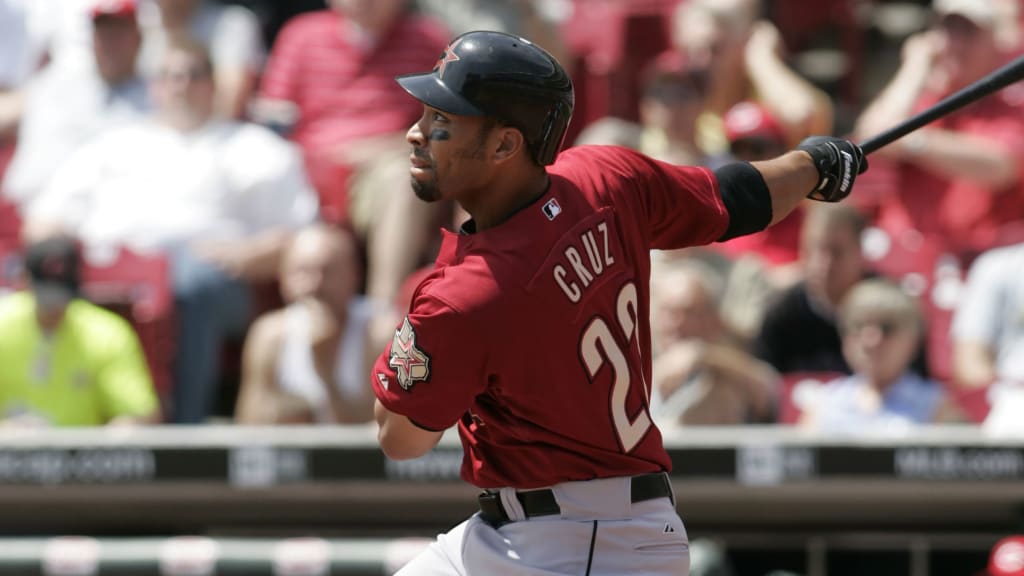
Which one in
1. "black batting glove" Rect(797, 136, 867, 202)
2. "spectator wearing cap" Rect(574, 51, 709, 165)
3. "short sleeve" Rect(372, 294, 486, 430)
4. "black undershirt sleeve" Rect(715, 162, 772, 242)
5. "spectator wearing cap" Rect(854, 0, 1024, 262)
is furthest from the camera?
"spectator wearing cap" Rect(574, 51, 709, 165)

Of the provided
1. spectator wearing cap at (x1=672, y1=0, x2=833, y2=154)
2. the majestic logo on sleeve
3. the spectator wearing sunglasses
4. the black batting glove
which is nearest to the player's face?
the majestic logo on sleeve

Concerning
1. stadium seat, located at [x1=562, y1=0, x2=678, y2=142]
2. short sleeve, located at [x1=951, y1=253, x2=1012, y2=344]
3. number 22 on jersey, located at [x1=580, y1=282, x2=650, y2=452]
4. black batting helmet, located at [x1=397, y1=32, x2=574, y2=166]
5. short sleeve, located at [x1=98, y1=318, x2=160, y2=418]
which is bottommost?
short sleeve, located at [x1=98, y1=318, x2=160, y2=418]

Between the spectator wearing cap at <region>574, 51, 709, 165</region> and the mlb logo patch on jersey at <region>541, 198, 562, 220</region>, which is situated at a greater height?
the mlb logo patch on jersey at <region>541, 198, 562, 220</region>

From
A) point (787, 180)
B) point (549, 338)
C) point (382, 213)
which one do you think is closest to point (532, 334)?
point (549, 338)

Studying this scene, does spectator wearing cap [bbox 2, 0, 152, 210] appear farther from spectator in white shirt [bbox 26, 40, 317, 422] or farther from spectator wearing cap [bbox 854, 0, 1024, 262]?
spectator wearing cap [bbox 854, 0, 1024, 262]

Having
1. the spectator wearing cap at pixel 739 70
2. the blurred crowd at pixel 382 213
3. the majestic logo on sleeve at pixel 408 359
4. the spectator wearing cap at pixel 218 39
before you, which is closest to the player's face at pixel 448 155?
the majestic logo on sleeve at pixel 408 359

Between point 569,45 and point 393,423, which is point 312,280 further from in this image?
point 393,423

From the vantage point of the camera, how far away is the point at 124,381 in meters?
5.70

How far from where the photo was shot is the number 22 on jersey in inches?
119

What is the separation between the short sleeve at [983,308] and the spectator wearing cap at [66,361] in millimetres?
2704

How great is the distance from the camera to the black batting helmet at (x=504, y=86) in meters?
2.94

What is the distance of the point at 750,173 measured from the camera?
3359mm

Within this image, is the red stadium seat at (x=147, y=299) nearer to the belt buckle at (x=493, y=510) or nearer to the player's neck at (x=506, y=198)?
the belt buckle at (x=493, y=510)

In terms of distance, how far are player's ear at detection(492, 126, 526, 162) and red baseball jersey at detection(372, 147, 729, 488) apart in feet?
0.34
